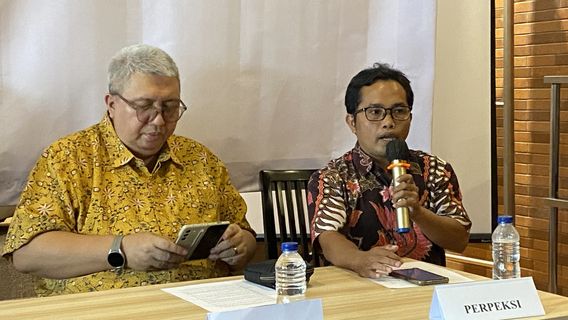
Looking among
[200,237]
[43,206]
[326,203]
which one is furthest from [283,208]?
[43,206]

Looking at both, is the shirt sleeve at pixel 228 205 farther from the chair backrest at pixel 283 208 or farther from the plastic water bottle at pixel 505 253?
the plastic water bottle at pixel 505 253

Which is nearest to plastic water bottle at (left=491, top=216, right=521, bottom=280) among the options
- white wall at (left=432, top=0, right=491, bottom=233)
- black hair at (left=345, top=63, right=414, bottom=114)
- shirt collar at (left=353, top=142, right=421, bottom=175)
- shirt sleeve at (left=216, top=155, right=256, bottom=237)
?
shirt collar at (left=353, top=142, right=421, bottom=175)

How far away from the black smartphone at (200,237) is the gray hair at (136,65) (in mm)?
489

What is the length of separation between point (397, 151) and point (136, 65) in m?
0.79

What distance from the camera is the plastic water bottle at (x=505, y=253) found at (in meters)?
2.28

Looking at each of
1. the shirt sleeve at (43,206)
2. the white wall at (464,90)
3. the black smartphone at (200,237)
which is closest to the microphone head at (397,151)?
the black smartphone at (200,237)

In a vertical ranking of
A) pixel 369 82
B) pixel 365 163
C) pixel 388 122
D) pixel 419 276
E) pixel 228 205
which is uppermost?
pixel 369 82

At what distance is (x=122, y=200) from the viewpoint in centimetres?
258

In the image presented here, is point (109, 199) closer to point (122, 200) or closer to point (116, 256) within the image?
point (122, 200)

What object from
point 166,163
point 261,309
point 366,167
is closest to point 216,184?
point 166,163

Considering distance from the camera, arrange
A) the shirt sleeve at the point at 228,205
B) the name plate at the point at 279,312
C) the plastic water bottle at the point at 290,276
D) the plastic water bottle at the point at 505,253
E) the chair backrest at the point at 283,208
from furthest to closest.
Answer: the chair backrest at the point at 283,208, the shirt sleeve at the point at 228,205, the plastic water bottle at the point at 505,253, the plastic water bottle at the point at 290,276, the name plate at the point at 279,312

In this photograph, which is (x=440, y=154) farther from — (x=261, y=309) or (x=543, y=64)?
(x=261, y=309)

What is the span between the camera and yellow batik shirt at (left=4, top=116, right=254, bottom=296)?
98.2 inches

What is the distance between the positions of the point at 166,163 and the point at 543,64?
2359mm
